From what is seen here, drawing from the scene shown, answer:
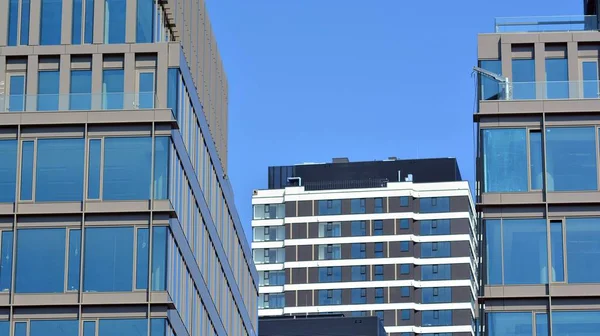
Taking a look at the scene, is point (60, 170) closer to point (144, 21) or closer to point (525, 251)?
point (144, 21)

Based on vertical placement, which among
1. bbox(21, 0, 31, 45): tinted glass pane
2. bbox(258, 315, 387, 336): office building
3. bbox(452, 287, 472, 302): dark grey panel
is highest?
bbox(21, 0, 31, 45): tinted glass pane

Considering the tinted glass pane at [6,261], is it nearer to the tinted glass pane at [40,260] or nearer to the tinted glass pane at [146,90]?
the tinted glass pane at [40,260]

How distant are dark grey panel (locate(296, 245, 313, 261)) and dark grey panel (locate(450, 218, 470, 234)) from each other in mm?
15793

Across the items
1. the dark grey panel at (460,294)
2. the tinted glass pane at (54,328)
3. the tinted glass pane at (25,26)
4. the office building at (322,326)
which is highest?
the tinted glass pane at (25,26)

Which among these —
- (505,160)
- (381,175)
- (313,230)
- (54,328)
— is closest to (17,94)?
(54,328)

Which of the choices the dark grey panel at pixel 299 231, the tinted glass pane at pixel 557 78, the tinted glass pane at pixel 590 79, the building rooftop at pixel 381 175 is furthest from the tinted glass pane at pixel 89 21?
the building rooftop at pixel 381 175

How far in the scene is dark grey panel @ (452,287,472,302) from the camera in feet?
614

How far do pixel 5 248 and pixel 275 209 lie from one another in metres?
120

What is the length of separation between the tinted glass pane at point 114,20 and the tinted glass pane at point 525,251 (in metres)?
20.3

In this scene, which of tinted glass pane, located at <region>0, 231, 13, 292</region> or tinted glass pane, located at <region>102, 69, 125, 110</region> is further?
tinted glass pane, located at <region>102, 69, 125, 110</region>

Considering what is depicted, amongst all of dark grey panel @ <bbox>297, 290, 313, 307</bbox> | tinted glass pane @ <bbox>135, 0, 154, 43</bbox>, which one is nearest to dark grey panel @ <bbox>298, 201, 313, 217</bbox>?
dark grey panel @ <bbox>297, 290, 313, 307</bbox>

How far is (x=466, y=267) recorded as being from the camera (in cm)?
18788

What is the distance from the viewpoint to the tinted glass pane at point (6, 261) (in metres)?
75.5

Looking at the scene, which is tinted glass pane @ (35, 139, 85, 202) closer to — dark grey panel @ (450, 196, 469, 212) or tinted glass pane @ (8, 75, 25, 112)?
tinted glass pane @ (8, 75, 25, 112)
